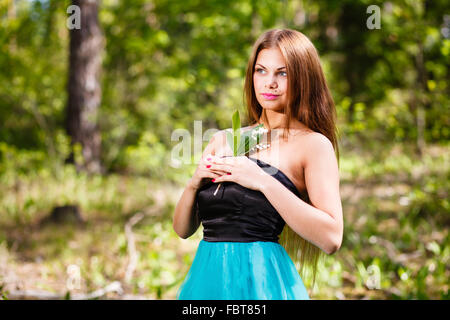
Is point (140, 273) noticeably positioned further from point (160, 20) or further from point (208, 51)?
point (160, 20)

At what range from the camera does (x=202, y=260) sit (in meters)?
1.66

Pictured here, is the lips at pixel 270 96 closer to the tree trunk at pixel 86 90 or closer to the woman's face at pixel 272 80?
the woman's face at pixel 272 80

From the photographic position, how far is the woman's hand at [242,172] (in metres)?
1.56

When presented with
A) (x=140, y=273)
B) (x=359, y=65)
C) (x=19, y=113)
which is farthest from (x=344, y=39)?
(x=140, y=273)

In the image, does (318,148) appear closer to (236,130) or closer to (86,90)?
(236,130)

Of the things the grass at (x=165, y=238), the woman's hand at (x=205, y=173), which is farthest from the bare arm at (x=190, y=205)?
the grass at (x=165, y=238)

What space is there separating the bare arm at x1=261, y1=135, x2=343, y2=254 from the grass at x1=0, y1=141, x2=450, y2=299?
177 centimetres

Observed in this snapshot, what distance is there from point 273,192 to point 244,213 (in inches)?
6.1

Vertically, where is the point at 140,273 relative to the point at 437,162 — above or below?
below

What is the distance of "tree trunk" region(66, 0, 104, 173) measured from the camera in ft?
23.2

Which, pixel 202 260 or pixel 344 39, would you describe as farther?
pixel 344 39

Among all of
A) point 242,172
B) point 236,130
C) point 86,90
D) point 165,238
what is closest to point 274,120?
point 236,130

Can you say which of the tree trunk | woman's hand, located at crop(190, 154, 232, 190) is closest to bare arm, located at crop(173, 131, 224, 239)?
woman's hand, located at crop(190, 154, 232, 190)

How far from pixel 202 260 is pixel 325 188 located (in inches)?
21.4
